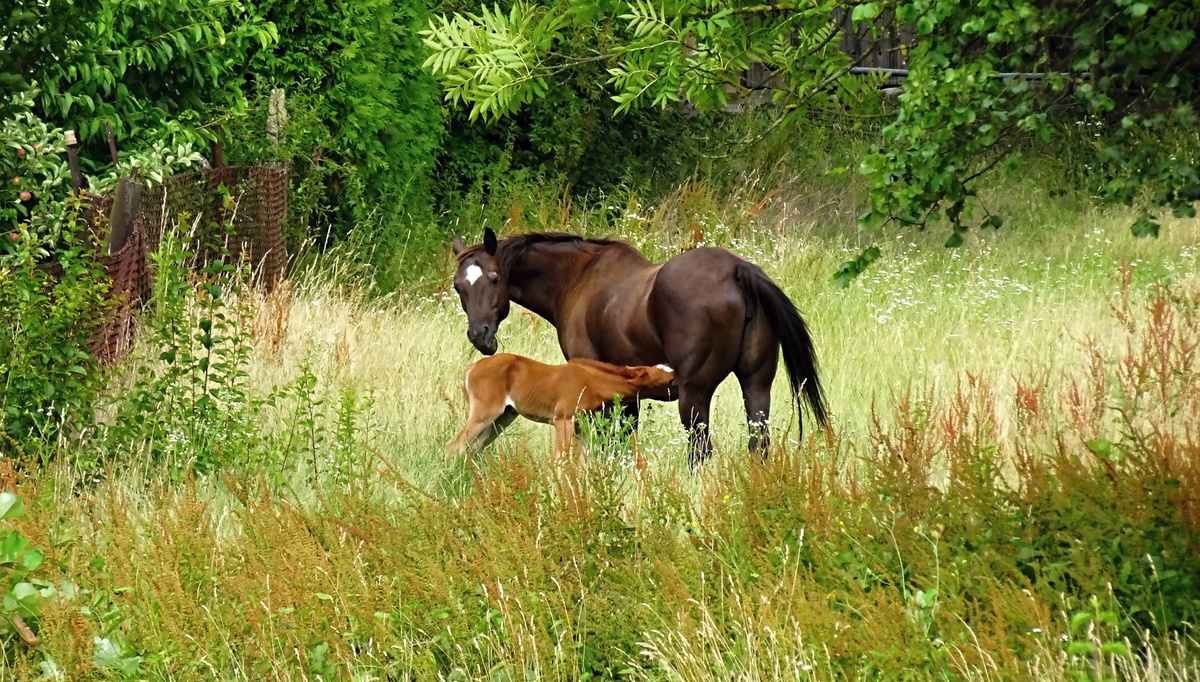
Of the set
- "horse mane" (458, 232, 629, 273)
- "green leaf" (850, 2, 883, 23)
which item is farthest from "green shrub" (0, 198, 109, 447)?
"green leaf" (850, 2, 883, 23)

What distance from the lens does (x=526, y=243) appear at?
7.98m

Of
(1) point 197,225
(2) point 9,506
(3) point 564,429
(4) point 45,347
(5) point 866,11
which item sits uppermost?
(5) point 866,11

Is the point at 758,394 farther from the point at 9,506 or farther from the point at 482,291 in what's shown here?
the point at 9,506

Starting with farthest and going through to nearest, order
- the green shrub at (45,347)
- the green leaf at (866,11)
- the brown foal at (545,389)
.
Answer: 1. the brown foal at (545,389)
2. the green shrub at (45,347)
3. the green leaf at (866,11)

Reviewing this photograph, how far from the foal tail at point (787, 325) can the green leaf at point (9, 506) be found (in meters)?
3.79

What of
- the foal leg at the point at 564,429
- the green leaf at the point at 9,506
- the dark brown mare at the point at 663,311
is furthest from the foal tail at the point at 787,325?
the green leaf at the point at 9,506

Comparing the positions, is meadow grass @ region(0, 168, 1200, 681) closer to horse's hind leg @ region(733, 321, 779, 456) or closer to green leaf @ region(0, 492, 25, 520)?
green leaf @ region(0, 492, 25, 520)

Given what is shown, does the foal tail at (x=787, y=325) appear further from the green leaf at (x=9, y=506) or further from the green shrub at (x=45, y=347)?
the green leaf at (x=9, y=506)

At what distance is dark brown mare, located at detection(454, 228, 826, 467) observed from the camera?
23.2 feet

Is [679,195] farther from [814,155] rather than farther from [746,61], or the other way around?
[746,61]

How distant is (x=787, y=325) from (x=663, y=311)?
0.66 m

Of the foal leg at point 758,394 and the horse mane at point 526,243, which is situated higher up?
the horse mane at point 526,243

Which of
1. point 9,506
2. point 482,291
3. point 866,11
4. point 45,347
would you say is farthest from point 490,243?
point 866,11

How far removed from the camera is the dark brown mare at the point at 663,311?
707 cm
